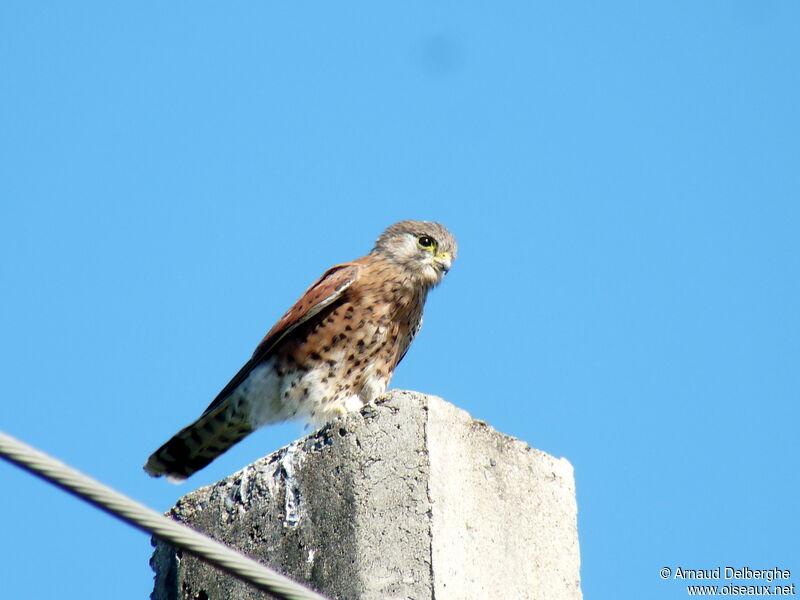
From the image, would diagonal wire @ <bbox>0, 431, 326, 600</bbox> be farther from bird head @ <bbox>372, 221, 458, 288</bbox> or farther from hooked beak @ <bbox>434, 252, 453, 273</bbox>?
hooked beak @ <bbox>434, 252, 453, 273</bbox>

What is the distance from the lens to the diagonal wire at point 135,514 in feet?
7.39

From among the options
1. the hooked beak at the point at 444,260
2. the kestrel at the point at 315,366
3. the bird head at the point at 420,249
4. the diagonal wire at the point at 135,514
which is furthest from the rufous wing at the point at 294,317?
the diagonal wire at the point at 135,514

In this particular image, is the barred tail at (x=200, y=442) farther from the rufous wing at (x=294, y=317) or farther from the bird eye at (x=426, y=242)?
the bird eye at (x=426, y=242)

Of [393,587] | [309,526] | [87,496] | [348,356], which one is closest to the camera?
[87,496]

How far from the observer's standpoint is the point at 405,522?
352 centimetres

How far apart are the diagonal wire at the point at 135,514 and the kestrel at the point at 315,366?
10.2 feet

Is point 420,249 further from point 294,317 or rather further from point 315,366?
point 315,366

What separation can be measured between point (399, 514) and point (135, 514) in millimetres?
1280

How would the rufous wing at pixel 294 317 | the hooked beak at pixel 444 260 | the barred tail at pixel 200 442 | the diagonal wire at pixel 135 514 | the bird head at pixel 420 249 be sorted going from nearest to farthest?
the diagonal wire at pixel 135 514
the barred tail at pixel 200 442
the rufous wing at pixel 294 317
the bird head at pixel 420 249
the hooked beak at pixel 444 260

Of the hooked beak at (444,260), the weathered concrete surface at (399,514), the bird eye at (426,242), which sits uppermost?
the bird eye at (426,242)

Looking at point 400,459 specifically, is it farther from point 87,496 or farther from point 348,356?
point 348,356

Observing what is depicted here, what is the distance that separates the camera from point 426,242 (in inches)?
253

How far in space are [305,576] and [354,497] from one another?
258 mm

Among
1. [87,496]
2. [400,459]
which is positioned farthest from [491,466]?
[87,496]
